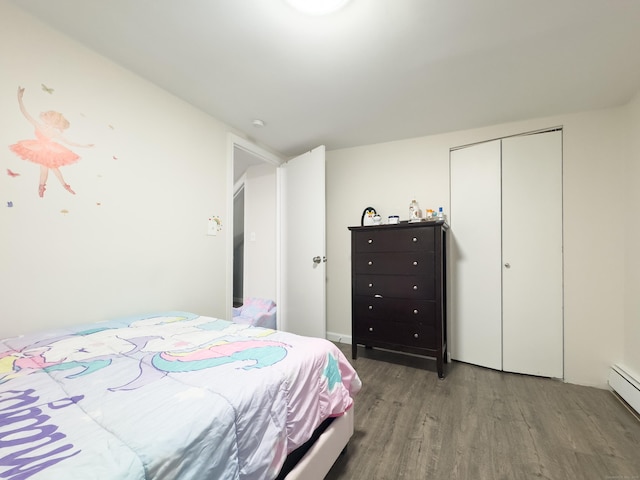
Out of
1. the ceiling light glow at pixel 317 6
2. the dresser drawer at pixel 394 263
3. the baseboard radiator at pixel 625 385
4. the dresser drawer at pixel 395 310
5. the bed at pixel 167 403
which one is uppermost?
the ceiling light glow at pixel 317 6

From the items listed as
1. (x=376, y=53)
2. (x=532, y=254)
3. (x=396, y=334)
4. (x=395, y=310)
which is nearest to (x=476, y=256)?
(x=532, y=254)

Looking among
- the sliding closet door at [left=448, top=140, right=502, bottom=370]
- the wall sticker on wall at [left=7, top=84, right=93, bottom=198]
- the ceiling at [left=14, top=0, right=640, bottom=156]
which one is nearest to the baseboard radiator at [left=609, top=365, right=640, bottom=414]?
the sliding closet door at [left=448, top=140, right=502, bottom=370]

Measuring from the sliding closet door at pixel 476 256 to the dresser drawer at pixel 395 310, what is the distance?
53 centimetres

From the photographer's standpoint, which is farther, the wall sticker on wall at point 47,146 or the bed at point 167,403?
the wall sticker on wall at point 47,146

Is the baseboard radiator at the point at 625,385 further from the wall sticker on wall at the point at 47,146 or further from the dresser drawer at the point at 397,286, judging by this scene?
the wall sticker on wall at the point at 47,146

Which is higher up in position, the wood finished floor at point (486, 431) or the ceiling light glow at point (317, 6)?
the ceiling light glow at point (317, 6)

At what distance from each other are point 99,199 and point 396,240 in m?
2.18

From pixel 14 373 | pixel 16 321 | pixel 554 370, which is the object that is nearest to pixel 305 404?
pixel 14 373

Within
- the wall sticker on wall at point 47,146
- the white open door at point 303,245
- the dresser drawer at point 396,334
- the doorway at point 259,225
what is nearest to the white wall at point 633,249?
the dresser drawer at point 396,334

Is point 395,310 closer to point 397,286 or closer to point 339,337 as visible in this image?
point 397,286

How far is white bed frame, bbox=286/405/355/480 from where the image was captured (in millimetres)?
957

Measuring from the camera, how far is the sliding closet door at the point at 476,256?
2357 mm

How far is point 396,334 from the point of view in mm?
2309

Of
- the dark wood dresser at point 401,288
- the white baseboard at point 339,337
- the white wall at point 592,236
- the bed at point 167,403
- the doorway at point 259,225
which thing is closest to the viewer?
the bed at point 167,403
